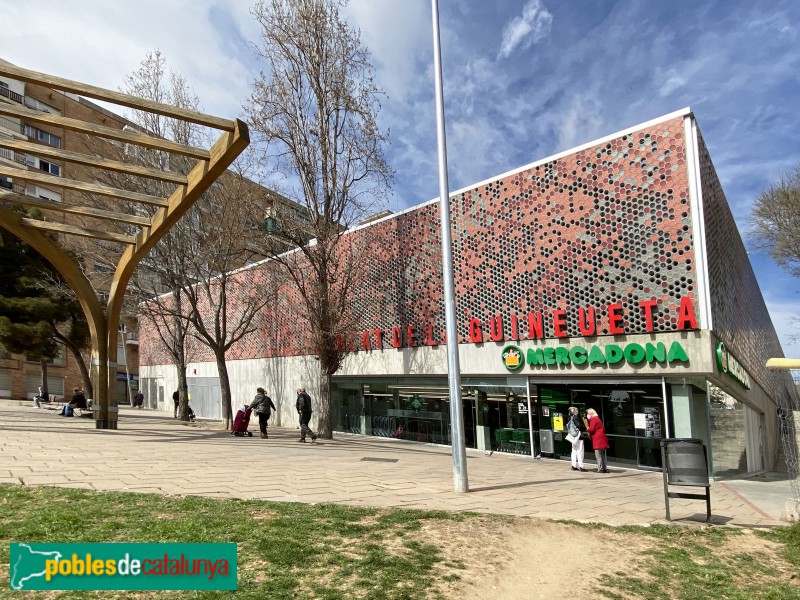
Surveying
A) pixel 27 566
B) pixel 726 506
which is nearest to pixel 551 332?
pixel 726 506

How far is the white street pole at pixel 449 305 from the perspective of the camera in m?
9.61

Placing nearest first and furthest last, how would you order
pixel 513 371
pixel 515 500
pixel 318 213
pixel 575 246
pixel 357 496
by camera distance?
1. pixel 357 496
2. pixel 515 500
3. pixel 575 246
4. pixel 513 371
5. pixel 318 213

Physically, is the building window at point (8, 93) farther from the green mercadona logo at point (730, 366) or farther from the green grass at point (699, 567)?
the green grass at point (699, 567)

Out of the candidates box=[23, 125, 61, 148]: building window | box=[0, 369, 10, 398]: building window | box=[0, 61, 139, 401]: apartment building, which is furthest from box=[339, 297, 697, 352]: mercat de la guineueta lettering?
box=[23, 125, 61, 148]: building window

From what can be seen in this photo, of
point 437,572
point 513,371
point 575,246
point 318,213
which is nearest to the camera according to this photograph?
point 437,572

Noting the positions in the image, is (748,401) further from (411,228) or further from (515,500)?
(515,500)

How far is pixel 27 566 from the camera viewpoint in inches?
168

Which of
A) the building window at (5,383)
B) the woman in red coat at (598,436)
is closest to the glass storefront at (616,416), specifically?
the woman in red coat at (598,436)

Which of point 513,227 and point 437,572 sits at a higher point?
point 513,227

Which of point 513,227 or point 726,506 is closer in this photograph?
point 726,506

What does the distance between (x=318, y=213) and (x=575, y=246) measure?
9043 mm

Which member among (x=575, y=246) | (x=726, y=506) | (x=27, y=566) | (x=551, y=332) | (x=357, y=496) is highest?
(x=575, y=246)

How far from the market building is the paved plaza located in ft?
7.45

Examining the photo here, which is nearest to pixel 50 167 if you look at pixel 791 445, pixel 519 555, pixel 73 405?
pixel 73 405
